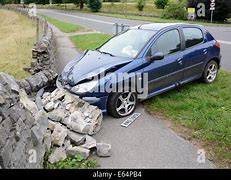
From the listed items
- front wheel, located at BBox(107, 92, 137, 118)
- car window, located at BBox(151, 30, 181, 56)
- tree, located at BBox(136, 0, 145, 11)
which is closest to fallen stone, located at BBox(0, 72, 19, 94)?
front wheel, located at BBox(107, 92, 137, 118)

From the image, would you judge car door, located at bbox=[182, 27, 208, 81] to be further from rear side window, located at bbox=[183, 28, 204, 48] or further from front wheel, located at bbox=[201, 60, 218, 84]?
front wheel, located at bbox=[201, 60, 218, 84]

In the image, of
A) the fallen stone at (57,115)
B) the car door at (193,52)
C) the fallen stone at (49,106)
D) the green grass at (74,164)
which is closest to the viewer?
the green grass at (74,164)

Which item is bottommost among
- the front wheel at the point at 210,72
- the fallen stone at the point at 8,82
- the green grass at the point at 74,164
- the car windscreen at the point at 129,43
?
the green grass at the point at 74,164

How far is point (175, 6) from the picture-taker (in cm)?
3894

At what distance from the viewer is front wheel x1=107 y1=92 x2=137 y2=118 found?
6109mm

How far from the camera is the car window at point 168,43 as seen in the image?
6.81 metres

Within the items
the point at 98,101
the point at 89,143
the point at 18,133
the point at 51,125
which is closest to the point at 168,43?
the point at 98,101

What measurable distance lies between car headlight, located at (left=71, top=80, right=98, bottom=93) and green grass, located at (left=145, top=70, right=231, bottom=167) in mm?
1468

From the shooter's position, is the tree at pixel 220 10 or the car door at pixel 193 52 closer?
the car door at pixel 193 52

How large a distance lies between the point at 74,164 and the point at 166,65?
3.24 meters

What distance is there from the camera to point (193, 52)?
745 centimetres

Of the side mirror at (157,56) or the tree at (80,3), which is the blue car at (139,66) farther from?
the tree at (80,3)

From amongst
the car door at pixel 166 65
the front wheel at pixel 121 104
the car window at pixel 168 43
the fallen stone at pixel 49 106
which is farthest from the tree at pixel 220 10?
the fallen stone at pixel 49 106

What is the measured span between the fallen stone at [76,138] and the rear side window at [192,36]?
3.55 metres
